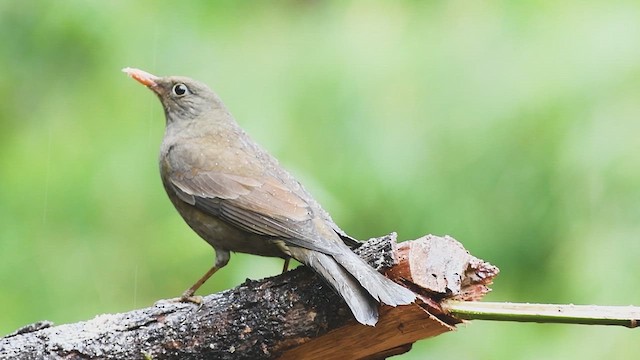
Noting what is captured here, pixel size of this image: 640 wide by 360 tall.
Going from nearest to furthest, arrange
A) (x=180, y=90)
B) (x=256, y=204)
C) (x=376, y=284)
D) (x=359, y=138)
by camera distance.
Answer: (x=376, y=284), (x=256, y=204), (x=359, y=138), (x=180, y=90)

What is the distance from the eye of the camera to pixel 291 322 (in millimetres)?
2848

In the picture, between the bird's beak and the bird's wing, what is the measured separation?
1.98 ft

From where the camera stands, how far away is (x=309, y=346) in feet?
9.51

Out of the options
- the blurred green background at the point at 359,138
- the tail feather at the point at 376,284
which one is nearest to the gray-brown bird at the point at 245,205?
the tail feather at the point at 376,284

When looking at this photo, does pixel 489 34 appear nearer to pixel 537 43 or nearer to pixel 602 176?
pixel 537 43

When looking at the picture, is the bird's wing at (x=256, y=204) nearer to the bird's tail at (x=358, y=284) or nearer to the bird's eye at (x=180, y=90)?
the bird's tail at (x=358, y=284)

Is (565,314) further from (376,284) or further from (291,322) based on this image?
(291,322)

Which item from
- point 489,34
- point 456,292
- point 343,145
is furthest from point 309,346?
point 489,34

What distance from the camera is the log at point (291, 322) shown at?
2.81 metres

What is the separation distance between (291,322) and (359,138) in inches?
43.6

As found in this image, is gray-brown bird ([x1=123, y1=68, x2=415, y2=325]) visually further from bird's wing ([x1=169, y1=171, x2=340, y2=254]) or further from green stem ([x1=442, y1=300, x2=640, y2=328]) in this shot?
green stem ([x1=442, y1=300, x2=640, y2=328])

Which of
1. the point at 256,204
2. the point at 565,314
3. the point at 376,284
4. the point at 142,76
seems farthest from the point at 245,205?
the point at 565,314

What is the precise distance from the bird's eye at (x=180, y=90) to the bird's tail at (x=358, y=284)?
1299 millimetres

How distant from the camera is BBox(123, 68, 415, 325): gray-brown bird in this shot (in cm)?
280
